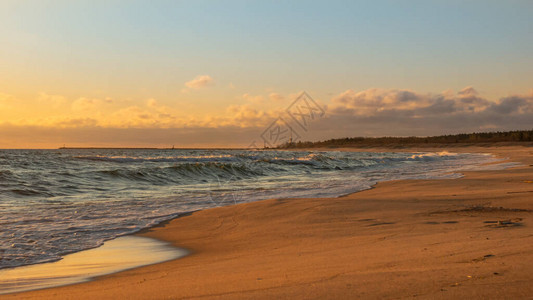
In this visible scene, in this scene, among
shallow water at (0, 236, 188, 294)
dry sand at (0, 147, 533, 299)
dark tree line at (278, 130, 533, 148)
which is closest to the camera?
dry sand at (0, 147, 533, 299)

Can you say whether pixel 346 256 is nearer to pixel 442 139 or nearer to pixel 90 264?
pixel 90 264

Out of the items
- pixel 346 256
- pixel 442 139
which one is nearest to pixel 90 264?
pixel 346 256

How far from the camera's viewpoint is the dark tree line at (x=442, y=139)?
7461 cm

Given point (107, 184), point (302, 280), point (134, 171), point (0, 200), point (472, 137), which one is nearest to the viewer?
point (302, 280)

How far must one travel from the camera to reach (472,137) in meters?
81.9

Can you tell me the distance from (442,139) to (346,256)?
90134 mm

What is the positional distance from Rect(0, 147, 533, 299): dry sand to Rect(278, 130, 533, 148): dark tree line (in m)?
76.4

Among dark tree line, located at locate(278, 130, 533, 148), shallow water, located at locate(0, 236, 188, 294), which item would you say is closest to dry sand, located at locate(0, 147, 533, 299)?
shallow water, located at locate(0, 236, 188, 294)

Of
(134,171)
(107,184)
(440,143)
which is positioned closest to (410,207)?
(107,184)

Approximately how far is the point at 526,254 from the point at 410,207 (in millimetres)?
3867

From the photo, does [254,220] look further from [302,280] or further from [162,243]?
[302,280]

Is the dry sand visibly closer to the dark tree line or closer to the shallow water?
the shallow water

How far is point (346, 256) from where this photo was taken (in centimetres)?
386

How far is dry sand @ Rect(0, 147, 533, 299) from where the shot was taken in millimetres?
2729
